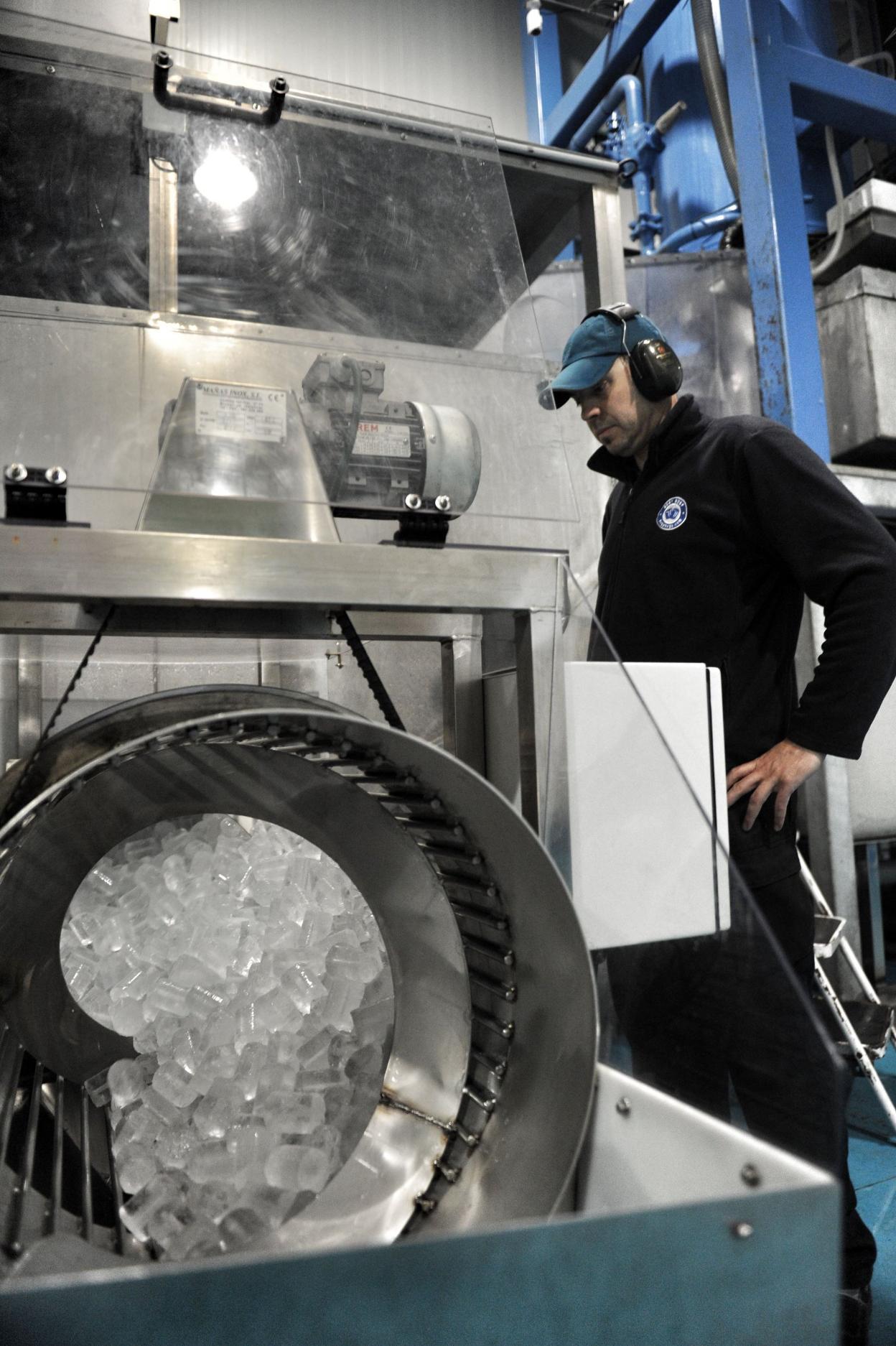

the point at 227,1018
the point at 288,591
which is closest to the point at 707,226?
the point at 288,591

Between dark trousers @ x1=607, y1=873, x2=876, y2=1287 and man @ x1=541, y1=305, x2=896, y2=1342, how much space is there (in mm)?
552

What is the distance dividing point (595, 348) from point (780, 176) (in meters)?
1.76

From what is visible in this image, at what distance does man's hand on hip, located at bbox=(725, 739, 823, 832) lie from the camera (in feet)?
4.33

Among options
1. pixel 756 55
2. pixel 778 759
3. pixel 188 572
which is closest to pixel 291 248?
pixel 188 572

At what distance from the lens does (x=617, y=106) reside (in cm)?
380

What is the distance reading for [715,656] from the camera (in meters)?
1.40

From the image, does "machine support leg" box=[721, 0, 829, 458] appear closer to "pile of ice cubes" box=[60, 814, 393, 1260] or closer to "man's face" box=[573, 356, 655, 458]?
"man's face" box=[573, 356, 655, 458]

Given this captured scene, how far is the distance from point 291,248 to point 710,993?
116 centimetres

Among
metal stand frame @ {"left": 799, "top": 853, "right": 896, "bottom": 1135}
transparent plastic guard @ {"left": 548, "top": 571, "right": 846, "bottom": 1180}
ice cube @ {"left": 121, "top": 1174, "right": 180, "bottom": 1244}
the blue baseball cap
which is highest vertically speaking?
the blue baseball cap

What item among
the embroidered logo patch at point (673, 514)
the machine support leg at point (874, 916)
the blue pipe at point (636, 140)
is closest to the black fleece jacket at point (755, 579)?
the embroidered logo patch at point (673, 514)

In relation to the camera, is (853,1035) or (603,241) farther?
(603,241)

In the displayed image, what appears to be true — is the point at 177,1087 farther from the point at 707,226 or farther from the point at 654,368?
the point at 707,226

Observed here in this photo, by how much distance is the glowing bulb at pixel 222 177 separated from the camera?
1234mm

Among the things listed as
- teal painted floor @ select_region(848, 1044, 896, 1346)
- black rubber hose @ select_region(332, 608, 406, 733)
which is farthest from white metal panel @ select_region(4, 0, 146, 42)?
teal painted floor @ select_region(848, 1044, 896, 1346)
